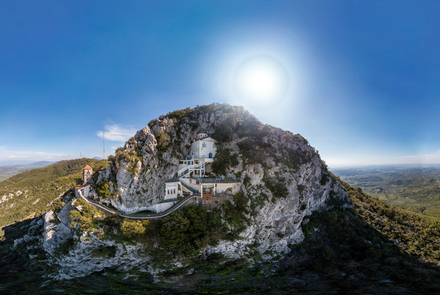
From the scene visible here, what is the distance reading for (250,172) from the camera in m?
34.2

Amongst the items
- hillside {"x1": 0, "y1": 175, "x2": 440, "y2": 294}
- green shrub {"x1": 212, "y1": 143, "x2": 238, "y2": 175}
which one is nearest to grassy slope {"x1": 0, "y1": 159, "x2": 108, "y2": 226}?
hillside {"x1": 0, "y1": 175, "x2": 440, "y2": 294}

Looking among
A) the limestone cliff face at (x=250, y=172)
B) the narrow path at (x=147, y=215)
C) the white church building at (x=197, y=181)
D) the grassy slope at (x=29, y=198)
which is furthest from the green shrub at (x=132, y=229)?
the grassy slope at (x=29, y=198)

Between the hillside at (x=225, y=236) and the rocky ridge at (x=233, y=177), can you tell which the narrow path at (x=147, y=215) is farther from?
the rocky ridge at (x=233, y=177)

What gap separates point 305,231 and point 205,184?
26.2 metres

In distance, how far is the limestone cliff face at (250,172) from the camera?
107 ft

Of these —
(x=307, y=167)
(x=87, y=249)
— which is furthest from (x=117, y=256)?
(x=307, y=167)

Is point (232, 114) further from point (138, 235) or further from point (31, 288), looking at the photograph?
point (31, 288)

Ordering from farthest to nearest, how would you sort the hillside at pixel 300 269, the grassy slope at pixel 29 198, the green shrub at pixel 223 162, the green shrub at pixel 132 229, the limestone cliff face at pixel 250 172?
1. the grassy slope at pixel 29 198
2. the green shrub at pixel 223 162
3. the limestone cliff face at pixel 250 172
4. the hillside at pixel 300 269
5. the green shrub at pixel 132 229

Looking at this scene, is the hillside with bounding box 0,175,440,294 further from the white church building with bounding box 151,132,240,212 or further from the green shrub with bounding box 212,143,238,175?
the green shrub with bounding box 212,143,238,175

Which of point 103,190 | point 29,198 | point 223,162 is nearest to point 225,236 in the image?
point 223,162

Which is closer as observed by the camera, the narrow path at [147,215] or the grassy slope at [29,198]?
the narrow path at [147,215]

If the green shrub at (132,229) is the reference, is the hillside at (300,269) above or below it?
below

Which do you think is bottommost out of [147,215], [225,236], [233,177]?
[225,236]

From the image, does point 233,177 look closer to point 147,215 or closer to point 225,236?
point 225,236
